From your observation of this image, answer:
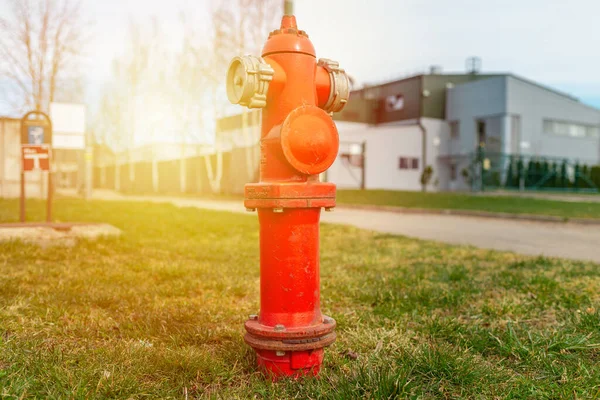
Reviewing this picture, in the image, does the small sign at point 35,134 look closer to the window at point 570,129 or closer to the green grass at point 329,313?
the green grass at point 329,313

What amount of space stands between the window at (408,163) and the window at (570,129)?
30.3 feet

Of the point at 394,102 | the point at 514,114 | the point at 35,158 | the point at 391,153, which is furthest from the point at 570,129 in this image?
the point at 35,158

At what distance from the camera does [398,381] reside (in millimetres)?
2176

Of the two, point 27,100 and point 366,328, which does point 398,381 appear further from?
point 27,100

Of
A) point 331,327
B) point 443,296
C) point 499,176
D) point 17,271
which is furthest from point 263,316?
point 499,176

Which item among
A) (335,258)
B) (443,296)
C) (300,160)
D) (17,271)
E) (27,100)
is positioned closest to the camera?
(300,160)

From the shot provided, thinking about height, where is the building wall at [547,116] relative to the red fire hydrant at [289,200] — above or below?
above

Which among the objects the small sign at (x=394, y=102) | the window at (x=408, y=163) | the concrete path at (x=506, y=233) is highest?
the small sign at (x=394, y=102)

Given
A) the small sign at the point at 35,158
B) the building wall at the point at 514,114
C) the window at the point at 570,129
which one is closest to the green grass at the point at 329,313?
the small sign at the point at 35,158

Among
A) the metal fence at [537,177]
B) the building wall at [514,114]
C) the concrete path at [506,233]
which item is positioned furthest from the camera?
the building wall at [514,114]

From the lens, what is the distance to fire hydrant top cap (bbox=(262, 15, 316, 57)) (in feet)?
8.30

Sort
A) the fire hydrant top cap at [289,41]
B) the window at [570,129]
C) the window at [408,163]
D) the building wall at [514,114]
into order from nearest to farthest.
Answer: the fire hydrant top cap at [289,41], the building wall at [514,114], the window at [408,163], the window at [570,129]

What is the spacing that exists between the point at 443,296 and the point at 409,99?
36.8 meters

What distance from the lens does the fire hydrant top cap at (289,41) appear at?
253 cm
